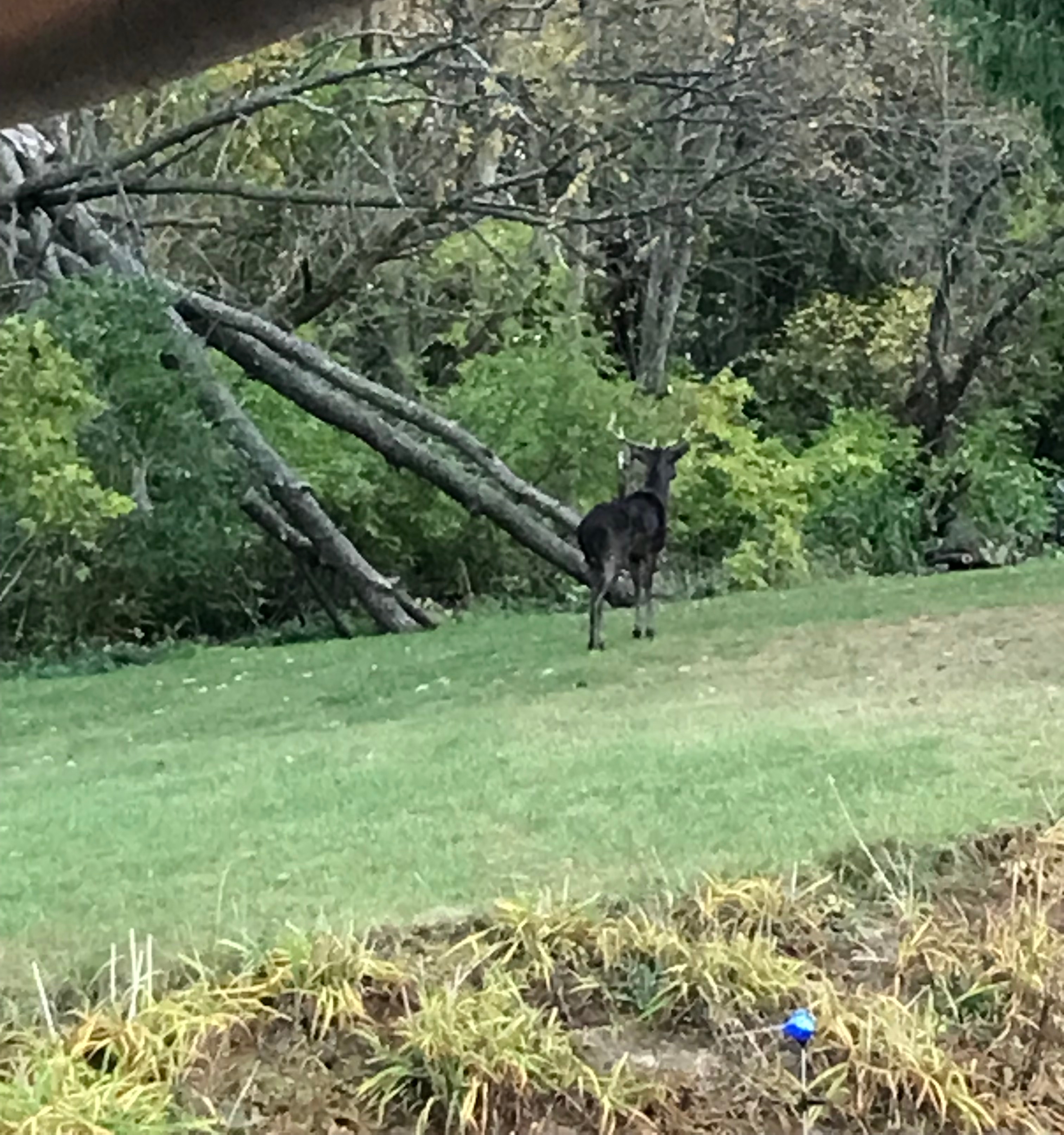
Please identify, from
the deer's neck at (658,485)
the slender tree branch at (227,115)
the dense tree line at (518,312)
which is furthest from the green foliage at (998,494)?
the slender tree branch at (227,115)

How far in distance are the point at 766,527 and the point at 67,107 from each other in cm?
1794

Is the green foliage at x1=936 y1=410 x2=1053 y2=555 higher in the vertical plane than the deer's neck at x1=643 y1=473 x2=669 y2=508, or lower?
lower

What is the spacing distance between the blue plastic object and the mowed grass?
2.75 feet

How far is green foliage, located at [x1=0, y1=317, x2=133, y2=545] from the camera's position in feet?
38.9

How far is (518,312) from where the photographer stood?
19.3 m

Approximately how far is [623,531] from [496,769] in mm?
5418

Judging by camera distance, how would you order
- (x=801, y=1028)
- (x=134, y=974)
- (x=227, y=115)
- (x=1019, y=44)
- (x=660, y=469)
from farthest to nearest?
(x=660, y=469) → (x=227, y=115) → (x=1019, y=44) → (x=134, y=974) → (x=801, y=1028)

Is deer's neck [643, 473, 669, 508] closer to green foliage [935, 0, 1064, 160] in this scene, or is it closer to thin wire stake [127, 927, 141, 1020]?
green foliage [935, 0, 1064, 160]

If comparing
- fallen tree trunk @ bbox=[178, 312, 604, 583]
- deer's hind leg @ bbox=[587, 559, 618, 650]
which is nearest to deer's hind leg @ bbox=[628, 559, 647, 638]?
deer's hind leg @ bbox=[587, 559, 618, 650]

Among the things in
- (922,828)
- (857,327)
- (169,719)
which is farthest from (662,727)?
(857,327)

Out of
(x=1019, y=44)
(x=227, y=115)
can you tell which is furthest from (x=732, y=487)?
(x=1019, y=44)

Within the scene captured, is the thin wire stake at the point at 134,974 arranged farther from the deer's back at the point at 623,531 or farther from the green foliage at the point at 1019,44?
the deer's back at the point at 623,531

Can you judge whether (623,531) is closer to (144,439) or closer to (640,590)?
(640,590)

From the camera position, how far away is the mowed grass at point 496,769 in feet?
17.1
